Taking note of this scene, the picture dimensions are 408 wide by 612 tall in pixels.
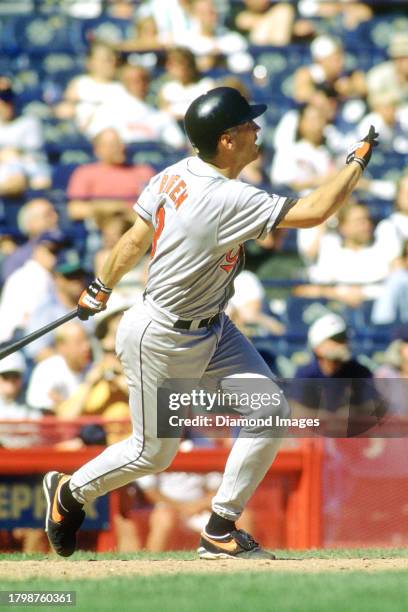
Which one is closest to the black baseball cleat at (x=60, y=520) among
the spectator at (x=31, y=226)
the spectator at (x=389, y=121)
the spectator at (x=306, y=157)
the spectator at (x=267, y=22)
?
the spectator at (x=31, y=226)

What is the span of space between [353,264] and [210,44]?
3.28m

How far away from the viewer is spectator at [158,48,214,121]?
38.5 feet

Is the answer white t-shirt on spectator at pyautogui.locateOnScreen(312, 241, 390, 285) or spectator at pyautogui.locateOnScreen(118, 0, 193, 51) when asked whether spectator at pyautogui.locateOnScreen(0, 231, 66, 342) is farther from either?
spectator at pyautogui.locateOnScreen(118, 0, 193, 51)

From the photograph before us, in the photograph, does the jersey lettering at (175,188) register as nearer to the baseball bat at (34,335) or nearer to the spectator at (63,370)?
the baseball bat at (34,335)

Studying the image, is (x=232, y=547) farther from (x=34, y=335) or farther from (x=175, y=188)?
(x=175, y=188)

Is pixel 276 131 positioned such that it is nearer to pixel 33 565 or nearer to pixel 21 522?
pixel 21 522

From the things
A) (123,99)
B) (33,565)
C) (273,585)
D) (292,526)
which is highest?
(123,99)

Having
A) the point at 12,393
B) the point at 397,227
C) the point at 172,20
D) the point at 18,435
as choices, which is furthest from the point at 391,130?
the point at 18,435

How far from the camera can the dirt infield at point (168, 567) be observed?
5355mm

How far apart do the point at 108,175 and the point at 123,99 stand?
1115 millimetres

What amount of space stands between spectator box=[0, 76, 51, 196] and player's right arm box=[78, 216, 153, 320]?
17.2ft

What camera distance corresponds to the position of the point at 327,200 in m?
5.09

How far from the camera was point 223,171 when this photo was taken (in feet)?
18.0

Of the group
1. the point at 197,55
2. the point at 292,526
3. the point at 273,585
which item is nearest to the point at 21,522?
the point at 292,526
